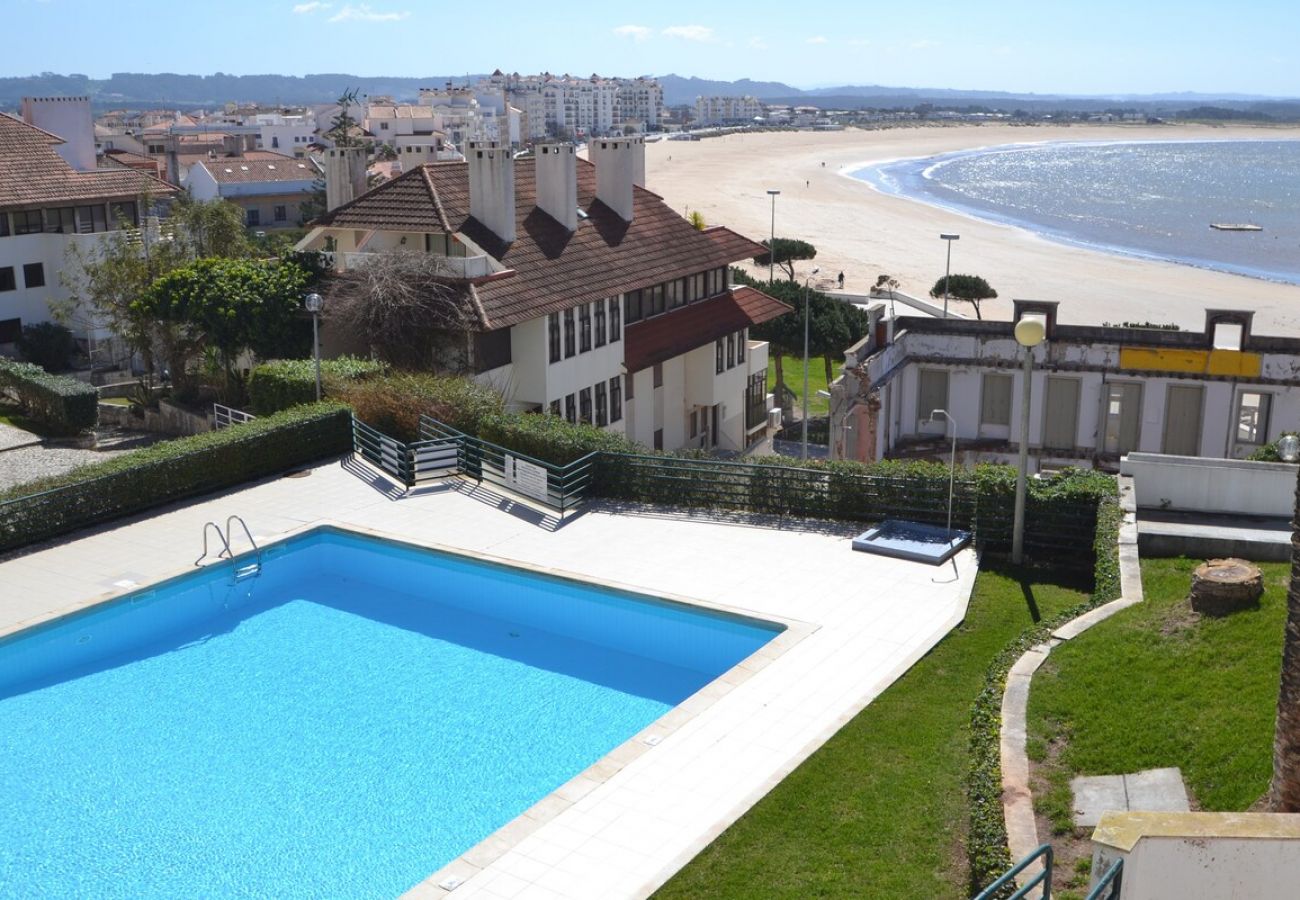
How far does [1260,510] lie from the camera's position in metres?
21.9

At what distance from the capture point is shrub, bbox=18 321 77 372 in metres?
43.6

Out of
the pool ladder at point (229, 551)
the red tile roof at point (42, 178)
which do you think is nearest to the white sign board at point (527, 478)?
the pool ladder at point (229, 551)

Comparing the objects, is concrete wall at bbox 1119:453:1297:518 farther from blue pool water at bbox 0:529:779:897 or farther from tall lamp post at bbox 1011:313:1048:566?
blue pool water at bbox 0:529:779:897

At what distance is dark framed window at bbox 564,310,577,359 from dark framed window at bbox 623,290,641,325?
3.56 m

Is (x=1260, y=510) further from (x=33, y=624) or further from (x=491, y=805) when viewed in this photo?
(x=33, y=624)

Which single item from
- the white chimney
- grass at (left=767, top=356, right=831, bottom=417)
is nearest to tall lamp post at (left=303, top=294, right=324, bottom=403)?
grass at (left=767, top=356, right=831, bottom=417)

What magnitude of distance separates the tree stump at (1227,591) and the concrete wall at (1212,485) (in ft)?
21.2

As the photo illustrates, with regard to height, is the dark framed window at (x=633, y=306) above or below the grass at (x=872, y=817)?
above

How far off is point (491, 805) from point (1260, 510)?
567 inches

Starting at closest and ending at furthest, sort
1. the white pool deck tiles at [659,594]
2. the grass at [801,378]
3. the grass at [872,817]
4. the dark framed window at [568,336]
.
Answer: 1. the grass at [872,817]
2. the white pool deck tiles at [659,594]
3. the dark framed window at [568,336]
4. the grass at [801,378]

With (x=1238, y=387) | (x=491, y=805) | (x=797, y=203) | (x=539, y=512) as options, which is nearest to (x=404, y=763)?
(x=491, y=805)

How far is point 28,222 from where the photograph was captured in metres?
45.2

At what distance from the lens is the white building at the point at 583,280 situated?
31156 millimetres

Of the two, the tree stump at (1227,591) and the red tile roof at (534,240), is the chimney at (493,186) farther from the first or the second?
the tree stump at (1227,591)
